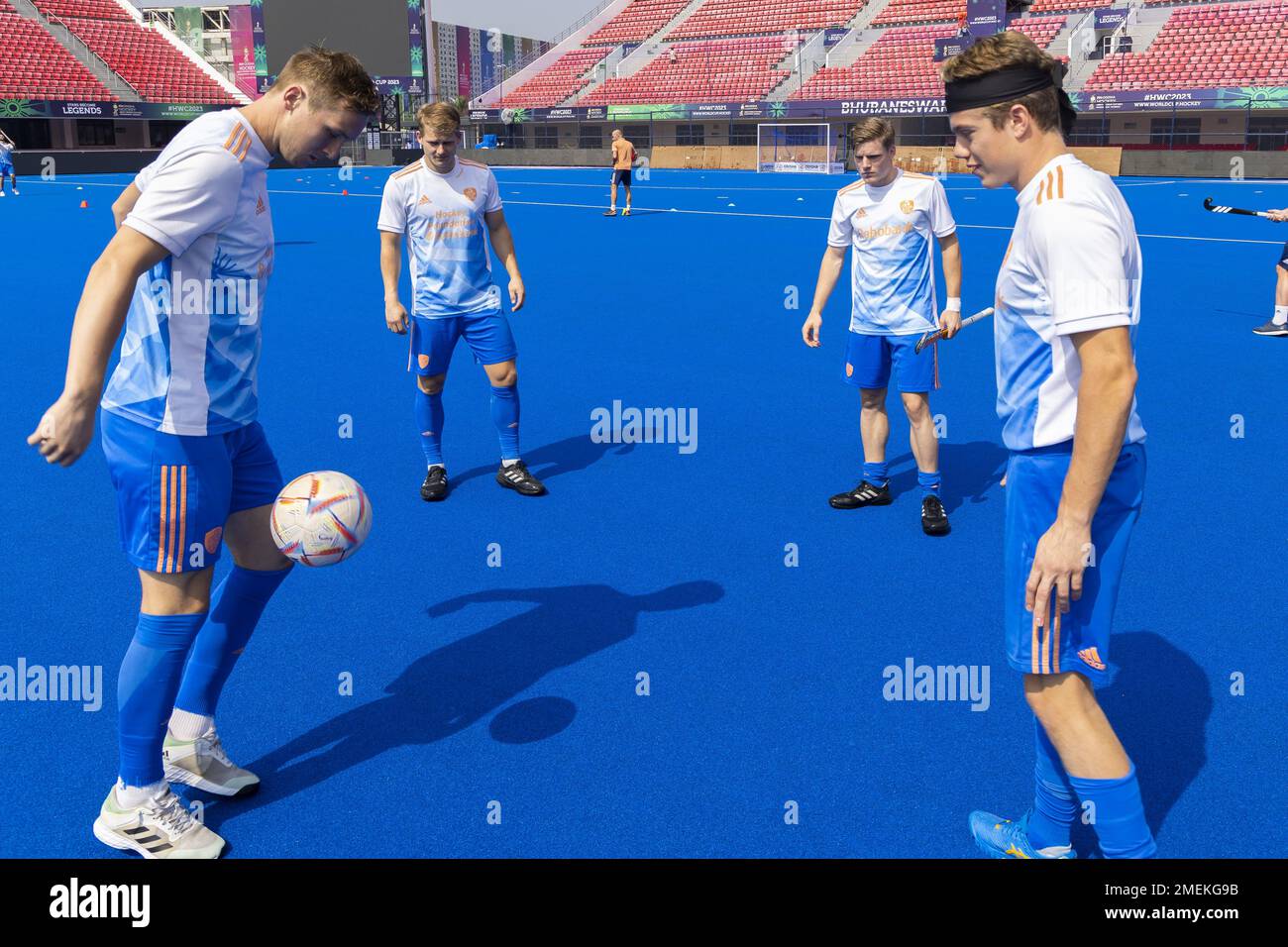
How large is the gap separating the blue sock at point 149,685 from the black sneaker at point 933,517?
376cm

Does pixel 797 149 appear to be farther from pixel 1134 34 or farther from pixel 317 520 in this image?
pixel 317 520

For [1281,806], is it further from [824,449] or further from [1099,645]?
[824,449]

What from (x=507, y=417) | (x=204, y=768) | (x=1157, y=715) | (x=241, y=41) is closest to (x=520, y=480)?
(x=507, y=417)

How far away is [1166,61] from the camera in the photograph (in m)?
36.7

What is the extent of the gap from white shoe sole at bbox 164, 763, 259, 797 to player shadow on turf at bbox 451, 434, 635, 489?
3.18 meters

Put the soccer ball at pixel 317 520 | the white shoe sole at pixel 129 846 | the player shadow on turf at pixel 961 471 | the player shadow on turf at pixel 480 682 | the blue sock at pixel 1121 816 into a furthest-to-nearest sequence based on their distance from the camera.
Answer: the player shadow on turf at pixel 961 471 → the player shadow on turf at pixel 480 682 → the soccer ball at pixel 317 520 → the white shoe sole at pixel 129 846 → the blue sock at pixel 1121 816

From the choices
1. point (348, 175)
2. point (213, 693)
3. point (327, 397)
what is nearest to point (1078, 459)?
point (213, 693)

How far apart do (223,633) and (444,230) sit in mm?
3458

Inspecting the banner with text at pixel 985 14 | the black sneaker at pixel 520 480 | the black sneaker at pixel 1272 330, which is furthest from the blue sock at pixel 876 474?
the banner with text at pixel 985 14

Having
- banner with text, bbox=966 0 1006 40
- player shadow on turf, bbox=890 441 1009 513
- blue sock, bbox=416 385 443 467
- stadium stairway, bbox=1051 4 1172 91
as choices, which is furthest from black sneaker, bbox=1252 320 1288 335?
stadium stairway, bbox=1051 4 1172 91

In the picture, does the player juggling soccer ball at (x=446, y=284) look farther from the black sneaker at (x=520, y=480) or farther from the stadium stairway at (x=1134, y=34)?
the stadium stairway at (x=1134, y=34)

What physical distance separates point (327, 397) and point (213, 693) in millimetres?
5192

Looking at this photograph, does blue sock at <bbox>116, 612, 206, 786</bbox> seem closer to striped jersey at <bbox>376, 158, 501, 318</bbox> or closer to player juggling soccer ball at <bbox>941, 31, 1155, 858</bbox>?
player juggling soccer ball at <bbox>941, 31, 1155, 858</bbox>

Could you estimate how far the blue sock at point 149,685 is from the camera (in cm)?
294
